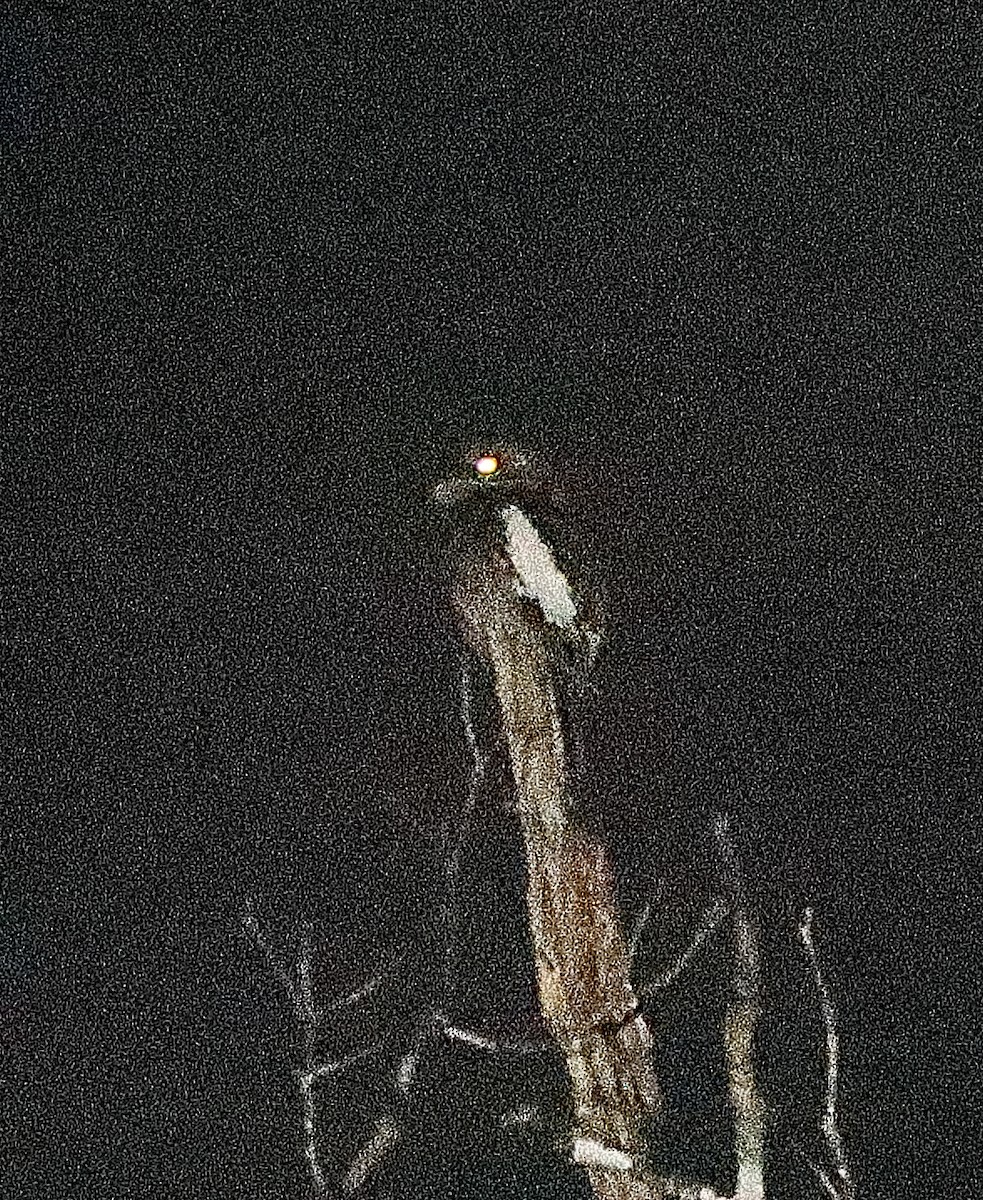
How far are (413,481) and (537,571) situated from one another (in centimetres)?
6

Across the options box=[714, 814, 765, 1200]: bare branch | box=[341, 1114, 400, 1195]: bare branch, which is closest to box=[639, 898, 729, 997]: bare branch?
box=[714, 814, 765, 1200]: bare branch

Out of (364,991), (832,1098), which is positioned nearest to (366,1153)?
(364,991)

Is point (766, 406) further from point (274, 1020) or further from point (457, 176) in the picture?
point (274, 1020)

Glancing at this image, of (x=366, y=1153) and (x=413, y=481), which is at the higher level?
(x=413, y=481)

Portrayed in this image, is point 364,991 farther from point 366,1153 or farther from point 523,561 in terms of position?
point 523,561

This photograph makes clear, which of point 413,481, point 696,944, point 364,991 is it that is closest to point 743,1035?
point 696,944

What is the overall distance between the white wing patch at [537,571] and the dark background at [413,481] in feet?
0.06

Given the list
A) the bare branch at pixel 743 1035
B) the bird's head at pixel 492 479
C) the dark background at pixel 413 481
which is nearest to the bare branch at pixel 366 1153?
the dark background at pixel 413 481

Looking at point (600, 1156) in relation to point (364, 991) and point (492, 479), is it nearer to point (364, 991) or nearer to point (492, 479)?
point (364, 991)

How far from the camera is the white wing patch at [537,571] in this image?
1.69 ft

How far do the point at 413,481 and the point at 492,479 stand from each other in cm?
3

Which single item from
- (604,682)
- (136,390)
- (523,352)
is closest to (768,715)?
(604,682)

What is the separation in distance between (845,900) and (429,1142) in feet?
0.61

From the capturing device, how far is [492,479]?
53cm
